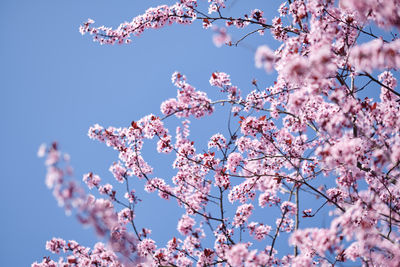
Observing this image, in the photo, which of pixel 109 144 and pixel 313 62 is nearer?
pixel 313 62

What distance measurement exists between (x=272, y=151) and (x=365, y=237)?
3.84 m

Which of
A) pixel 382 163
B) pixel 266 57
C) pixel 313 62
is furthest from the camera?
pixel 382 163

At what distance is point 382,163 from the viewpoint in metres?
3.62

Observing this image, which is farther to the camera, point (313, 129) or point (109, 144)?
point (109, 144)

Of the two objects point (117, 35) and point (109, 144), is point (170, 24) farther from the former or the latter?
point (109, 144)

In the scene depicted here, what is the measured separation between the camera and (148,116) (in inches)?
253

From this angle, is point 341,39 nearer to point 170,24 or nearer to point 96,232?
point 170,24

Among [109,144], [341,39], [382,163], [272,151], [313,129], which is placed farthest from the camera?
[272,151]

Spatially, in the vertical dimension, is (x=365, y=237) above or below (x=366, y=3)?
below

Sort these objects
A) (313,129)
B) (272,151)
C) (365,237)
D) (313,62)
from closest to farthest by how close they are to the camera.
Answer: (313,62) → (365,237) → (313,129) → (272,151)

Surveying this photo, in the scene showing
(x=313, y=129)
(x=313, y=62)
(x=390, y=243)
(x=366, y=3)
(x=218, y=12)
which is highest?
(x=218, y=12)

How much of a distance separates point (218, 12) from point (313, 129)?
3.93 meters

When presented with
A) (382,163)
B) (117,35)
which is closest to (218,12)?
(117,35)

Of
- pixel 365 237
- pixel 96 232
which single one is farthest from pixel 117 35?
pixel 365 237
